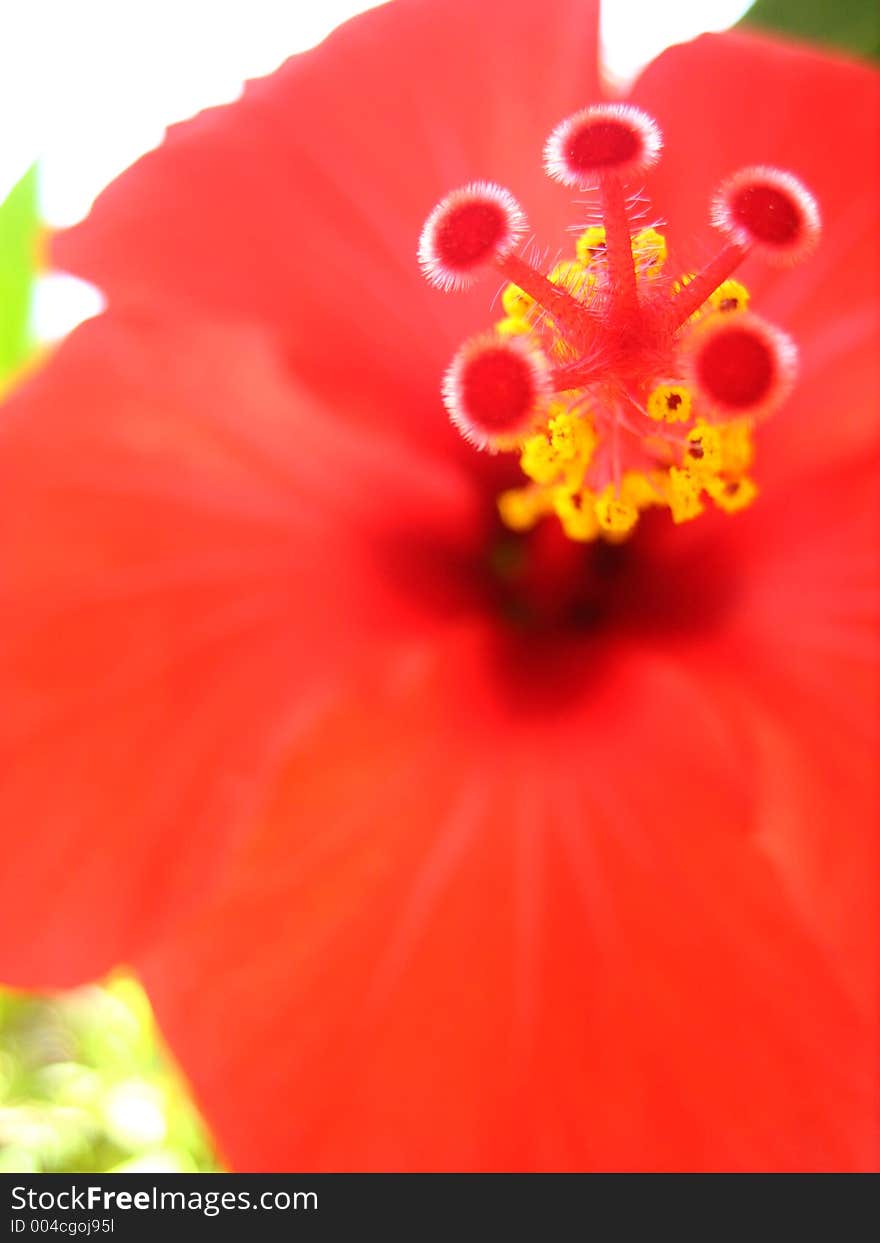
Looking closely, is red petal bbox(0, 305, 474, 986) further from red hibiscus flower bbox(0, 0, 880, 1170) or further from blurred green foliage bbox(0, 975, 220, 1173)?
blurred green foliage bbox(0, 975, 220, 1173)

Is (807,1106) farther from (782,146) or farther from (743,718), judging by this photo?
(782,146)

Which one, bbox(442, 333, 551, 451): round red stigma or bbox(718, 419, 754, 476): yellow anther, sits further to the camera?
bbox(718, 419, 754, 476): yellow anther

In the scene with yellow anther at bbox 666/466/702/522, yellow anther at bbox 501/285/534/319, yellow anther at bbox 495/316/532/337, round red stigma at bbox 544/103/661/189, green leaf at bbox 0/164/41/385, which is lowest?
yellow anther at bbox 666/466/702/522

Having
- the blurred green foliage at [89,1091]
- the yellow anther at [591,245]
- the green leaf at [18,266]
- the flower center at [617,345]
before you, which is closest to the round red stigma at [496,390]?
the flower center at [617,345]

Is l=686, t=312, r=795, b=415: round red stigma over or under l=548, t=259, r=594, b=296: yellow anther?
under

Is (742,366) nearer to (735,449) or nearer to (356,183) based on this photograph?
(735,449)

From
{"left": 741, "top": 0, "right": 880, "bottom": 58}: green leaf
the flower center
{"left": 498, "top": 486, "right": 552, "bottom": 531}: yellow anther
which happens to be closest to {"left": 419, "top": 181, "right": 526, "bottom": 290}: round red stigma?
the flower center
